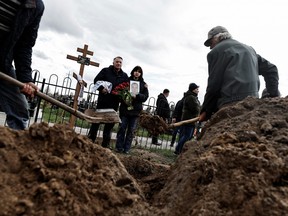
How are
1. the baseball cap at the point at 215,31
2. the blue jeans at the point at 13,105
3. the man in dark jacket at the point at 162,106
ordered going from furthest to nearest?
the man in dark jacket at the point at 162,106, the baseball cap at the point at 215,31, the blue jeans at the point at 13,105

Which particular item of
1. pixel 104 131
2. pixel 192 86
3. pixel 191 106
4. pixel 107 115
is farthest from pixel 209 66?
pixel 192 86

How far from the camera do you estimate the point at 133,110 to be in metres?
6.38

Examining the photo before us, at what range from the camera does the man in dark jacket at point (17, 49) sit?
280 centimetres

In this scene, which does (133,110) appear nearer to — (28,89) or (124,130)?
(124,130)

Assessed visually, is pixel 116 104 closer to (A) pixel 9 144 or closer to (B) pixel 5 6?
(B) pixel 5 6

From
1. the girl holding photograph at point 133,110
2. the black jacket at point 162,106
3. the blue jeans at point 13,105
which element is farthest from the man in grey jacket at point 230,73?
the black jacket at point 162,106

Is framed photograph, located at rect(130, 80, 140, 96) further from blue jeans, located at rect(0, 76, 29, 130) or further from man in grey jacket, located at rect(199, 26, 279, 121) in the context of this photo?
blue jeans, located at rect(0, 76, 29, 130)

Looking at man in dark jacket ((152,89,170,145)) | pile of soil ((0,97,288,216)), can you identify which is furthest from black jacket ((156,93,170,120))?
pile of soil ((0,97,288,216))

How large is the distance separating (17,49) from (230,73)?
231 cm

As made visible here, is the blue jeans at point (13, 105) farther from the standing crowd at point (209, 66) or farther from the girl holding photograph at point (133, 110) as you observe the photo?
the girl holding photograph at point (133, 110)

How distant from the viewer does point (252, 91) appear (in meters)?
3.62

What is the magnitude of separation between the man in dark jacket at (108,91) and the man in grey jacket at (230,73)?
2.70 metres

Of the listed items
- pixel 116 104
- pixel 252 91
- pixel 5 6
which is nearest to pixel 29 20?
pixel 5 6

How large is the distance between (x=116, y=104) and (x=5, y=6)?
147 inches
